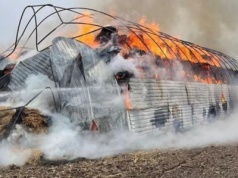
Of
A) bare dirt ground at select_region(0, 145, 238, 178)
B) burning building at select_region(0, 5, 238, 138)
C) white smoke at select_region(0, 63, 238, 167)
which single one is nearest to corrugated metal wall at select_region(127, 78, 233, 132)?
burning building at select_region(0, 5, 238, 138)

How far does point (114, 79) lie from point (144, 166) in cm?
434

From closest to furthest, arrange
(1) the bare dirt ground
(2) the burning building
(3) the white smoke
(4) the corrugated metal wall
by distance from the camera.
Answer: (1) the bare dirt ground → (3) the white smoke → (2) the burning building → (4) the corrugated metal wall

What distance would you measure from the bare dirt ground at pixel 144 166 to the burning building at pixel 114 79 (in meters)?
2.06

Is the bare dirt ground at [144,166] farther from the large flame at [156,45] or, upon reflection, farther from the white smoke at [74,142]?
the large flame at [156,45]

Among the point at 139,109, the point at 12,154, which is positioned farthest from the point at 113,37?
the point at 12,154

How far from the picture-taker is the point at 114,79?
526 inches

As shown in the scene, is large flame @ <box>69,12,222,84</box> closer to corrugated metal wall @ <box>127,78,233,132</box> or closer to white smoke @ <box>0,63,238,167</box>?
corrugated metal wall @ <box>127,78,233,132</box>

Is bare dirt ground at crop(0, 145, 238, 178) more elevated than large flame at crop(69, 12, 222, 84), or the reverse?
large flame at crop(69, 12, 222, 84)

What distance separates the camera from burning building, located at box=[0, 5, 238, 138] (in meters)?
13.1

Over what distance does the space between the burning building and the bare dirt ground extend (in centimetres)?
206

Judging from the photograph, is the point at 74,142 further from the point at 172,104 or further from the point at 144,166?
the point at 172,104

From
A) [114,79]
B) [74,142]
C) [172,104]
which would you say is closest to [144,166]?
[74,142]

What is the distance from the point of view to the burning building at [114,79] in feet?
43.1

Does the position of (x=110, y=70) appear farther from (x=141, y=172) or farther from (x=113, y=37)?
(x=141, y=172)
